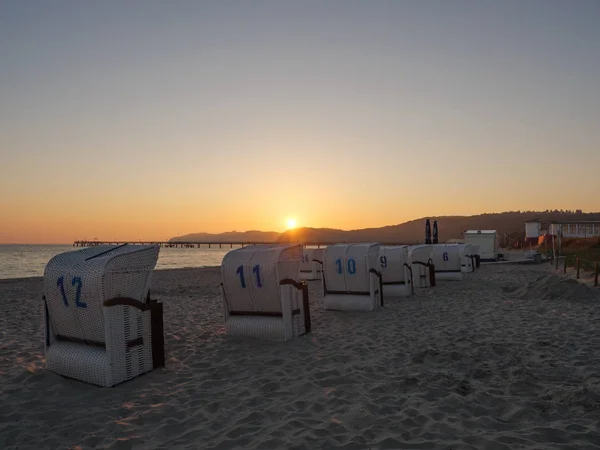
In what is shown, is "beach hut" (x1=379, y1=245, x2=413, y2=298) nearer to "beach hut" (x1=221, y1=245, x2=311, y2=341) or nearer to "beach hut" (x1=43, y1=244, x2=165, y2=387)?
"beach hut" (x1=221, y1=245, x2=311, y2=341)

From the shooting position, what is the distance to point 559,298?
1316 centimetres

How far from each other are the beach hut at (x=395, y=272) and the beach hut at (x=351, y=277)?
286 centimetres

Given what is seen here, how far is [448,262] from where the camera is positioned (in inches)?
856

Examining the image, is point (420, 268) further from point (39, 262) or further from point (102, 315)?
point (39, 262)

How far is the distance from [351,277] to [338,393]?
6.69 meters

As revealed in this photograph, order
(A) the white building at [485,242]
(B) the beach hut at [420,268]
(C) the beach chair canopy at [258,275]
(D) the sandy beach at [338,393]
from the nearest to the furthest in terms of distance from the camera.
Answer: (D) the sandy beach at [338,393] < (C) the beach chair canopy at [258,275] < (B) the beach hut at [420,268] < (A) the white building at [485,242]

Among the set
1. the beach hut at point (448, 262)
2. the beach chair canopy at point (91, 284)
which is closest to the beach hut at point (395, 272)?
the beach hut at point (448, 262)

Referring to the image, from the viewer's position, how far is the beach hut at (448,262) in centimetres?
2144

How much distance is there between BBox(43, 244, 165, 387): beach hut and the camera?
241 inches

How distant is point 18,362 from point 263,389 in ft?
14.8

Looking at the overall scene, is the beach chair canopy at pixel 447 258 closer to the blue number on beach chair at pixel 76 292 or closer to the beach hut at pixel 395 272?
the beach hut at pixel 395 272

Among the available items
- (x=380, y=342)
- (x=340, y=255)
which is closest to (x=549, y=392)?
(x=380, y=342)

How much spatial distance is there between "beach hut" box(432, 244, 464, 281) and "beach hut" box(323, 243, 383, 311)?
10.2 metres

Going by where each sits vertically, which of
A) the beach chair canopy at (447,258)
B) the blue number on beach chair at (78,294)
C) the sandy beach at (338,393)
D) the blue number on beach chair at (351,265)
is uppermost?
the blue number on beach chair at (78,294)
